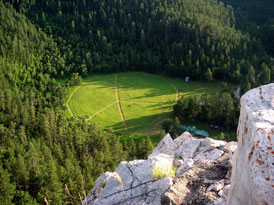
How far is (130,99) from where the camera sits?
111m

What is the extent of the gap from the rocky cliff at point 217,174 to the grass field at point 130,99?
64.5 metres

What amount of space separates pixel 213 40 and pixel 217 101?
48.2m

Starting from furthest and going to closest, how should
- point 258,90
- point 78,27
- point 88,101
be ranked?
1. point 78,27
2. point 88,101
3. point 258,90

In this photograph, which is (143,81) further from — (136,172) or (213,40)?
(136,172)

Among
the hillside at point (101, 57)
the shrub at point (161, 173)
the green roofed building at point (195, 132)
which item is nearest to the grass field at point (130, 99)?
the hillside at point (101, 57)

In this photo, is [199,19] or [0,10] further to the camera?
[0,10]

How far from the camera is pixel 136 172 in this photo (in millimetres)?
21688

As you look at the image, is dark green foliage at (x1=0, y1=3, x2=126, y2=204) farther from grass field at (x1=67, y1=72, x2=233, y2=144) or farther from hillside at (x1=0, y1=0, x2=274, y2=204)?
grass field at (x1=67, y1=72, x2=233, y2=144)

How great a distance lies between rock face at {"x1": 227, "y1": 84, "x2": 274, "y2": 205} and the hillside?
46160 millimetres

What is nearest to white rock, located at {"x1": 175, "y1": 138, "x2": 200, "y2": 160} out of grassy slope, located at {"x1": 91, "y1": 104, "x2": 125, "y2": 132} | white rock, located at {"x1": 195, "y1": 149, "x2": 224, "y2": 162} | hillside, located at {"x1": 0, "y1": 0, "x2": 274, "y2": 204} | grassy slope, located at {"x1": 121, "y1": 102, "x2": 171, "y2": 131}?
white rock, located at {"x1": 195, "y1": 149, "x2": 224, "y2": 162}

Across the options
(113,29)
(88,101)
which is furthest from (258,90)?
(113,29)

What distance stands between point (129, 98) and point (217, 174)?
93664 millimetres

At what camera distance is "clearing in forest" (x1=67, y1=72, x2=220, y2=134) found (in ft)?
319

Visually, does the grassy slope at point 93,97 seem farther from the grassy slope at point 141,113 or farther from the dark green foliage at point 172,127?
the dark green foliage at point 172,127
